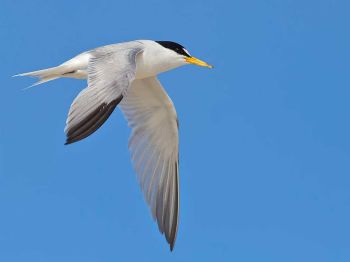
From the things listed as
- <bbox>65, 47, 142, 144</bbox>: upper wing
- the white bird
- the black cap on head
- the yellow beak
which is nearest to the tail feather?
→ the white bird

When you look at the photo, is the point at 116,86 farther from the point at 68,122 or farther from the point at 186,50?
the point at 186,50

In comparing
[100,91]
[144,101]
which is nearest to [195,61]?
[144,101]

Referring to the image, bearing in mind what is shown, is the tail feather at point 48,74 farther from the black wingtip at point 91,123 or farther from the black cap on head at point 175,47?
Result: the black wingtip at point 91,123

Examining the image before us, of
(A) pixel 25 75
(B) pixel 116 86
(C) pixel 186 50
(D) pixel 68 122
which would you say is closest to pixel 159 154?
(C) pixel 186 50

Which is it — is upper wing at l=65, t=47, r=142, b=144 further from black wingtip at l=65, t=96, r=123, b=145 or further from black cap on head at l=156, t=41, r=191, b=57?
black cap on head at l=156, t=41, r=191, b=57

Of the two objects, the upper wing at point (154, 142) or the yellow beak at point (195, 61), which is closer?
the yellow beak at point (195, 61)

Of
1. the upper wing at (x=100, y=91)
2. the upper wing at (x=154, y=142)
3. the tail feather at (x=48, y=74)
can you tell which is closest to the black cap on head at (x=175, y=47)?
the upper wing at (x=154, y=142)
